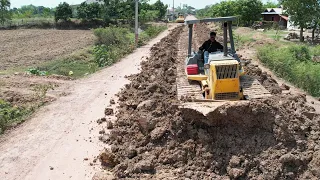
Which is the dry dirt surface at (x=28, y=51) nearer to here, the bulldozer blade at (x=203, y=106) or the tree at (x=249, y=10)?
the bulldozer blade at (x=203, y=106)

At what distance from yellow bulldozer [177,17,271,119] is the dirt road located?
8.45 ft

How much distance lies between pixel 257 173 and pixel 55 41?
106 ft

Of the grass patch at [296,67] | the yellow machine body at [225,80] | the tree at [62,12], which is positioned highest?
the tree at [62,12]

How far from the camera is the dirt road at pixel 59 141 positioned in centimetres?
758

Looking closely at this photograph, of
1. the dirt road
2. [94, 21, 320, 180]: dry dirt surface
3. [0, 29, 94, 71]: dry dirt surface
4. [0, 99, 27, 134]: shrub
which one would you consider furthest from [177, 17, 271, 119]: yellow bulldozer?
[0, 29, 94, 71]: dry dirt surface

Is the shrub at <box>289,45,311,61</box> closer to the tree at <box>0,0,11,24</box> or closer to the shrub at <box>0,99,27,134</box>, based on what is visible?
the shrub at <box>0,99,27,134</box>

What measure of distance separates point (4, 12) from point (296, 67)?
47.1 meters

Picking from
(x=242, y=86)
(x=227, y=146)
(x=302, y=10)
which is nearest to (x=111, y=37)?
(x=302, y=10)

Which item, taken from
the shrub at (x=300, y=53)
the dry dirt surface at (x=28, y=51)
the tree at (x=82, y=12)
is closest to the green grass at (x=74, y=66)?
the dry dirt surface at (x=28, y=51)

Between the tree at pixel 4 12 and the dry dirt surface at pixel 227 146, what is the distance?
4867 cm

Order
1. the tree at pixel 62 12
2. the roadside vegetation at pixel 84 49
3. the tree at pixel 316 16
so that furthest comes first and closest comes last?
1. the tree at pixel 62 12
2. the tree at pixel 316 16
3. the roadside vegetation at pixel 84 49

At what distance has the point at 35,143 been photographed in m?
9.00

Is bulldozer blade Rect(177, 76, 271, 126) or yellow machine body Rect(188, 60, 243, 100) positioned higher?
yellow machine body Rect(188, 60, 243, 100)

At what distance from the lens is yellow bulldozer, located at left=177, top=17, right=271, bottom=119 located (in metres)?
8.18
